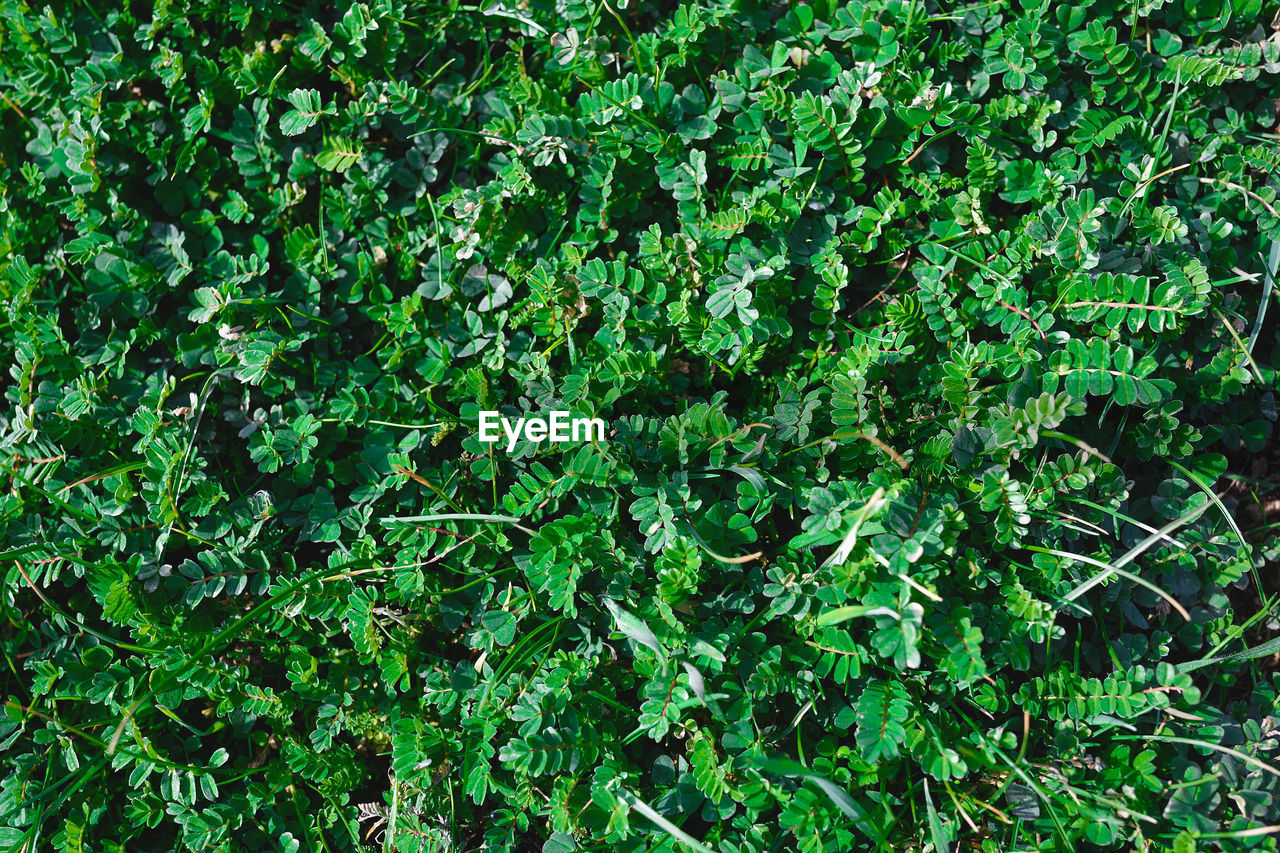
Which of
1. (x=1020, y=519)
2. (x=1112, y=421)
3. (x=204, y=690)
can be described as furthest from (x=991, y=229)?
(x=204, y=690)

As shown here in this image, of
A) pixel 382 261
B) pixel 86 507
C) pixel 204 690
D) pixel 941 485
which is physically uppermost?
pixel 382 261

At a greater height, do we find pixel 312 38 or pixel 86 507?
pixel 312 38

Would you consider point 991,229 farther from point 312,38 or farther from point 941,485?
point 312,38

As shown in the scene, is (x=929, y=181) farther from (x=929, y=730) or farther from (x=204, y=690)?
(x=204, y=690)

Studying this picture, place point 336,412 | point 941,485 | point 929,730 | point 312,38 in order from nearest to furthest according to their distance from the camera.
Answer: point 929,730
point 941,485
point 336,412
point 312,38

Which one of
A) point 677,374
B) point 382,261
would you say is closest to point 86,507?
point 382,261

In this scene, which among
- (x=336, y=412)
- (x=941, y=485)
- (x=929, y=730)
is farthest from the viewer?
(x=336, y=412)

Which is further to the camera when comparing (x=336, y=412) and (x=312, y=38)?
(x=312, y=38)
